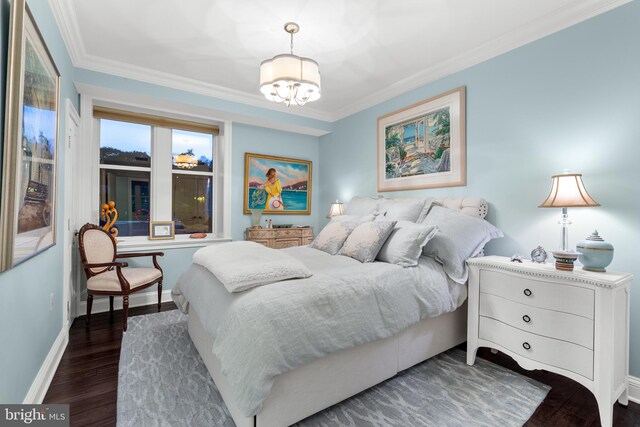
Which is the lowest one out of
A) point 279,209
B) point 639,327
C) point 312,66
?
point 639,327

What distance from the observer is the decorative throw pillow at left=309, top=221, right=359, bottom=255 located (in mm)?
2691

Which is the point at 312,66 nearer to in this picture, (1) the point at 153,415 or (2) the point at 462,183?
(2) the point at 462,183

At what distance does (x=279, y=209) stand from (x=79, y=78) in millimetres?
2738

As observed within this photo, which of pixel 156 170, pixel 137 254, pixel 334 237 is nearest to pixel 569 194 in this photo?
pixel 334 237

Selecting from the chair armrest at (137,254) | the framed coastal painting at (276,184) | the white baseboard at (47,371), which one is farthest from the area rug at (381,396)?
the framed coastal painting at (276,184)

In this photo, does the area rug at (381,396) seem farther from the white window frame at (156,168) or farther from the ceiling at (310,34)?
the ceiling at (310,34)

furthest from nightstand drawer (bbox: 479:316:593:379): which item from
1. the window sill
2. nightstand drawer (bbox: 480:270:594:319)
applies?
the window sill

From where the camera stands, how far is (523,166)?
2482 mm

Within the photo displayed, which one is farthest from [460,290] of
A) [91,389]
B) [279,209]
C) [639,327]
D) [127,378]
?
[279,209]

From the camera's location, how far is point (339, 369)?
66.2 inches

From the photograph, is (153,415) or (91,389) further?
(91,389)

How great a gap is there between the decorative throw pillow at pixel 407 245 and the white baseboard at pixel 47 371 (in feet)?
7.64

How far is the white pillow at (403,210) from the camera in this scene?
2.79 m

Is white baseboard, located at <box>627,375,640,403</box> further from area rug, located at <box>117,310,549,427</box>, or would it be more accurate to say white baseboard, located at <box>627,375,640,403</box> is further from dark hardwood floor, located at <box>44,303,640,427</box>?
area rug, located at <box>117,310,549,427</box>
